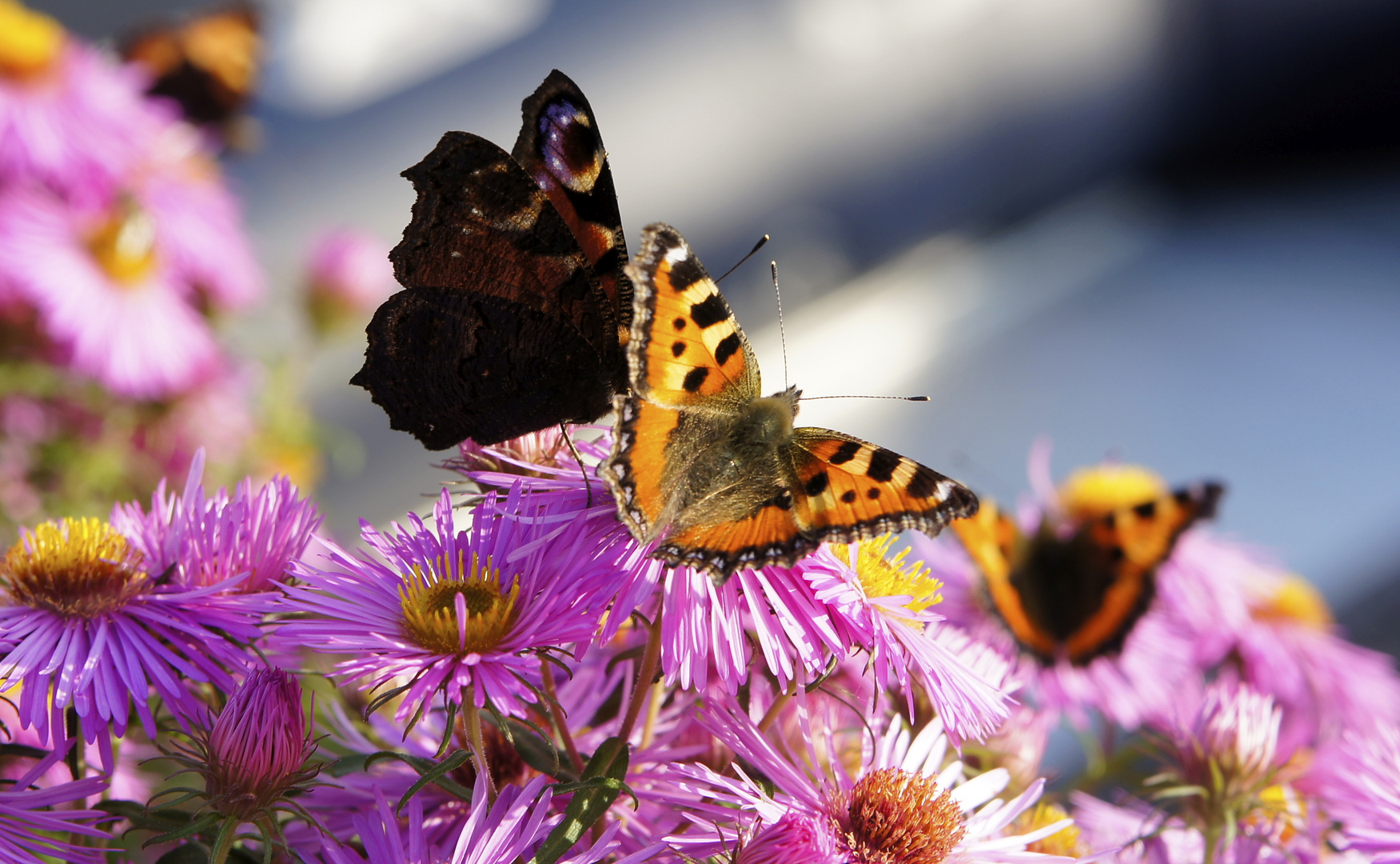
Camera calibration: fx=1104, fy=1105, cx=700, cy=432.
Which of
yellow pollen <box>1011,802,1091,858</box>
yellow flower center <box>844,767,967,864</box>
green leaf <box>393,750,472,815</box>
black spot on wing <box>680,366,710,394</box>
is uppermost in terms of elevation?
black spot on wing <box>680,366,710,394</box>

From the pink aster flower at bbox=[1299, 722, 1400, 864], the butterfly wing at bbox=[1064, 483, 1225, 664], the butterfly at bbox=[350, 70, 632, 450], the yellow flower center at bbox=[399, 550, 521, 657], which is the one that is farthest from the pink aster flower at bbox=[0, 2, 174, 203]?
the pink aster flower at bbox=[1299, 722, 1400, 864]

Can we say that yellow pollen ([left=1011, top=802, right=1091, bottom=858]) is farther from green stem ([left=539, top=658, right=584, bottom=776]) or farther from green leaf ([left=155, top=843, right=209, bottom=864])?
green leaf ([left=155, top=843, right=209, bottom=864])

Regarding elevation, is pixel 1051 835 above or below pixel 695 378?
below

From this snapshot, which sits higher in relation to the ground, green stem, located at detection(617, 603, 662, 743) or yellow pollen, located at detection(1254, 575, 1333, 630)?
yellow pollen, located at detection(1254, 575, 1333, 630)

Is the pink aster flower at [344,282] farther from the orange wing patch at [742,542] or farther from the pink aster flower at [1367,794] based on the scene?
the pink aster flower at [1367,794]

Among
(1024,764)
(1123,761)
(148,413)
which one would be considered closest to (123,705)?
(1024,764)

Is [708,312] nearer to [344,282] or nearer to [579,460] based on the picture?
[579,460]

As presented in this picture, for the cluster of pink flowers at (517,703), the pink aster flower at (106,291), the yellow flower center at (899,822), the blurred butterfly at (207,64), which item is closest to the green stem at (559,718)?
the cluster of pink flowers at (517,703)

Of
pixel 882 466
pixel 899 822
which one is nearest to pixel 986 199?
pixel 882 466
